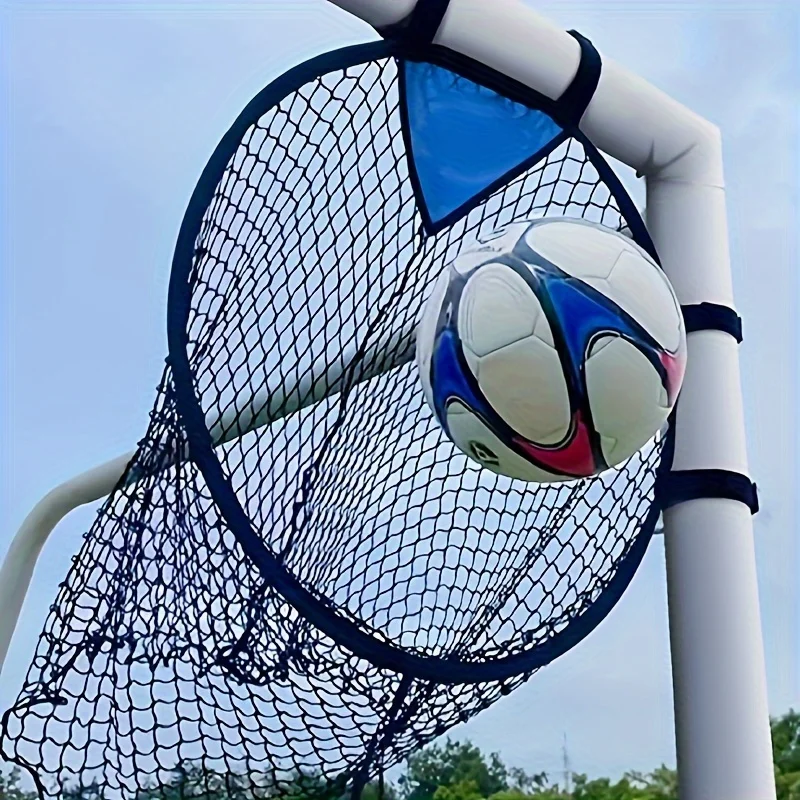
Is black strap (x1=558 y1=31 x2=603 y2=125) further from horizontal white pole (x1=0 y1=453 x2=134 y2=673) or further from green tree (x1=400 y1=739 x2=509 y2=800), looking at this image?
green tree (x1=400 y1=739 x2=509 y2=800)

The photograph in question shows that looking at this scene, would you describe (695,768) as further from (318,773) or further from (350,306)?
(350,306)

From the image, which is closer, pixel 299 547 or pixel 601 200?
pixel 299 547

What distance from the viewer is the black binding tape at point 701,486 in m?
2.35

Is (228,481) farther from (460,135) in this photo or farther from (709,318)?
(709,318)

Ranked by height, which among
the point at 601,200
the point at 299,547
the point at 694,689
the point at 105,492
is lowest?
the point at 694,689

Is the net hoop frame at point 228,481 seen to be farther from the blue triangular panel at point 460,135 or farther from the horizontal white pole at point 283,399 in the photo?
the horizontal white pole at point 283,399

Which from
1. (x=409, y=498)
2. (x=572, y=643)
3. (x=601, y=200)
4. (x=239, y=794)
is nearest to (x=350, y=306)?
(x=409, y=498)

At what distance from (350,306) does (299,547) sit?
1.61 ft

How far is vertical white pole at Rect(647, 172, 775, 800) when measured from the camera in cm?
224

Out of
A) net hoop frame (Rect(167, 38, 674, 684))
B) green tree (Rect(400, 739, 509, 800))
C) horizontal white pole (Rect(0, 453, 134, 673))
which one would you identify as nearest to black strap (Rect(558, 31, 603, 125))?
net hoop frame (Rect(167, 38, 674, 684))

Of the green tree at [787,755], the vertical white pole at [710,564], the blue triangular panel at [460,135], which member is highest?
the green tree at [787,755]

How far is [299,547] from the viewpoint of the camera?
2252 millimetres

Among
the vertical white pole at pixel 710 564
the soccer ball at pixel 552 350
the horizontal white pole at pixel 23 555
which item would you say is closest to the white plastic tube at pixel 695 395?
the vertical white pole at pixel 710 564

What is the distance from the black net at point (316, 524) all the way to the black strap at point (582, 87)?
0.07 m
